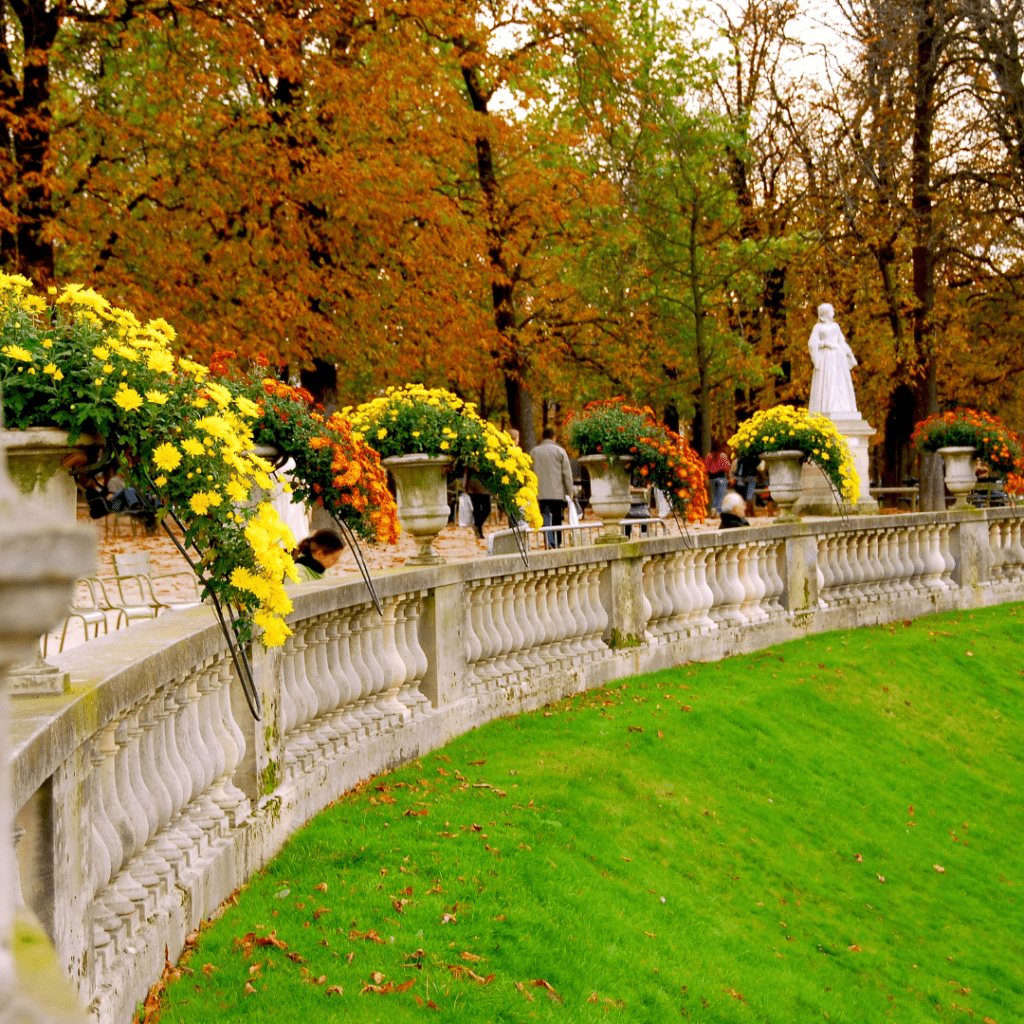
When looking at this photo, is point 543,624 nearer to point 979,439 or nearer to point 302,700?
point 302,700

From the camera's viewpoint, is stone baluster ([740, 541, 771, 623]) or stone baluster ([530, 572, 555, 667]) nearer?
stone baluster ([530, 572, 555, 667])

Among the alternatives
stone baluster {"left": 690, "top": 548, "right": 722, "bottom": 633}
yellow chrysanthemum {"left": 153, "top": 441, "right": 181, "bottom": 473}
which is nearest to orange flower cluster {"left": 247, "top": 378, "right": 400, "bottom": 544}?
yellow chrysanthemum {"left": 153, "top": 441, "right": 181, "bottom": 473}

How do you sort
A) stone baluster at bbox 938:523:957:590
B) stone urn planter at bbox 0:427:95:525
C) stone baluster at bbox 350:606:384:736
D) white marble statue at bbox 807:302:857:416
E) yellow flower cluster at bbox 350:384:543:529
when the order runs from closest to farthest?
stone urn planter at bbox 0:427:95:525
stone baluster at bbox 350:606:384:736
yellow flower cluster at bbox 350:384:543:529
stone baluster at bbox 938:523:957:590
white marble statue at bbox 807:302:857:416

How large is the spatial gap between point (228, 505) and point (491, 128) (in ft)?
55.6

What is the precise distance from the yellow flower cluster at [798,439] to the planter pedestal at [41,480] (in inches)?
413

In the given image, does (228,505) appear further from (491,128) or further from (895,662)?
(491,128)

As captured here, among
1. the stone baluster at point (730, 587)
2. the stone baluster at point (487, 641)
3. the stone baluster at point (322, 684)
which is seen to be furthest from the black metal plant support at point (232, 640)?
the stone baluster at point (730, 587)

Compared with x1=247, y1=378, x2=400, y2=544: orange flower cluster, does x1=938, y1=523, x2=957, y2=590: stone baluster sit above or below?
below

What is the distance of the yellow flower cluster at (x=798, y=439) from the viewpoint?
13750mm

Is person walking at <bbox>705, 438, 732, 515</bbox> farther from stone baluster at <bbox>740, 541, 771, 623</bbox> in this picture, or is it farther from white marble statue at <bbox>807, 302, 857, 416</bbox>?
stone baluster at <bbox>740, 541, 771, 623</bbox>

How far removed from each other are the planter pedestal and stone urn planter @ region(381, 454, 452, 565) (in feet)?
14.1

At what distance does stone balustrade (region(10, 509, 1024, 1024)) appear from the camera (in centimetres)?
370

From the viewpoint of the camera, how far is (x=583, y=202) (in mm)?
24516

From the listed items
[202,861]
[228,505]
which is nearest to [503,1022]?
[202,861]
